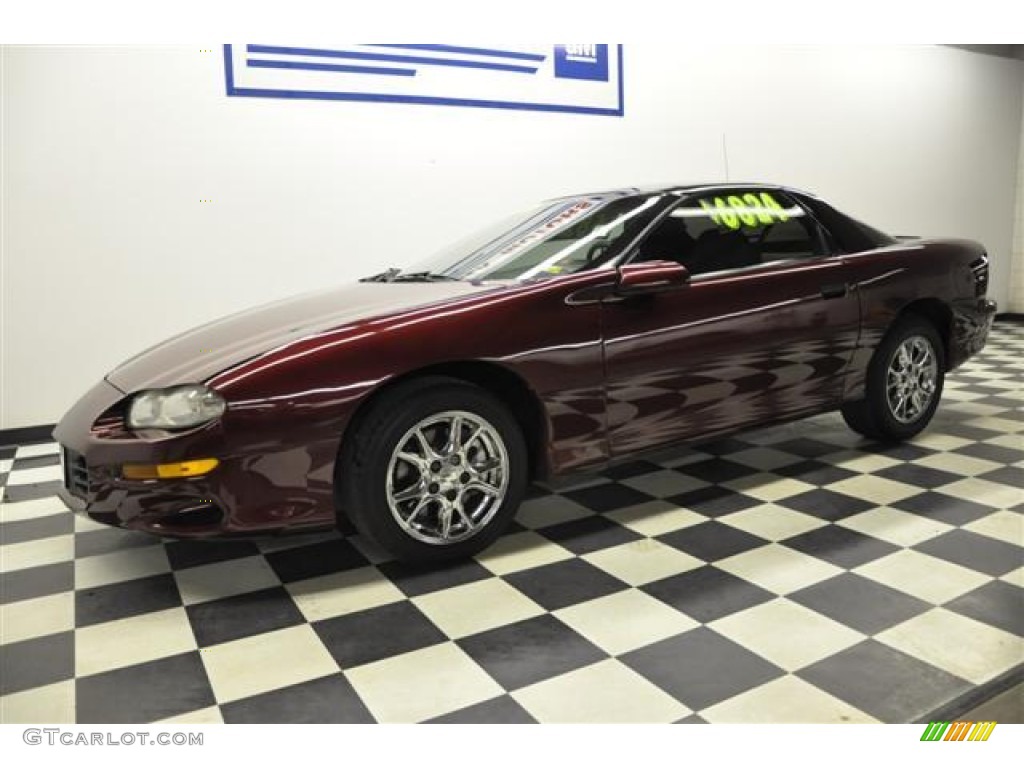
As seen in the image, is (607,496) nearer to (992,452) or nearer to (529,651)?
(529,651)

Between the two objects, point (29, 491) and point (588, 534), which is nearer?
point (588, 534)

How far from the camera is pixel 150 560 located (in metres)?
2.41

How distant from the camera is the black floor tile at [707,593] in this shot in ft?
6.49

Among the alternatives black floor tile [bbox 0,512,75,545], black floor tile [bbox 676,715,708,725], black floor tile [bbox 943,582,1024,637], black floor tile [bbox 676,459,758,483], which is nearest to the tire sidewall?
black floor tile [bbox 676,459,758,483]

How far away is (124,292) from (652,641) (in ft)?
11.6

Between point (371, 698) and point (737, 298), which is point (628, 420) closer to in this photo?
point (737, 298)

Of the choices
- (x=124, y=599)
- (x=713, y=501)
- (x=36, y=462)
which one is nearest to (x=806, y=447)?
(x=713, y=501)

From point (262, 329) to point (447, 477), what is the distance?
2.37ft

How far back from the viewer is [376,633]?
1.91 m

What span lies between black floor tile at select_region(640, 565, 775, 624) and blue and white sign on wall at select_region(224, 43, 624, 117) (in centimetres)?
354

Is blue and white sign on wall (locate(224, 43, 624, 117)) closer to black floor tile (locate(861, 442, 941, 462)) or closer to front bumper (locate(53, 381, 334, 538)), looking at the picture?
front bumper (locate(53, 381, 334, 538))

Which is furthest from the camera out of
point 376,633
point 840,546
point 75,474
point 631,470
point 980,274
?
point 980,274

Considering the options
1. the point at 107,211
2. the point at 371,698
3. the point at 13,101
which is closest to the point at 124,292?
the point at 107,211

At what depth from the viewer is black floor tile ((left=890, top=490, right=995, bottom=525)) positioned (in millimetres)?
2555
